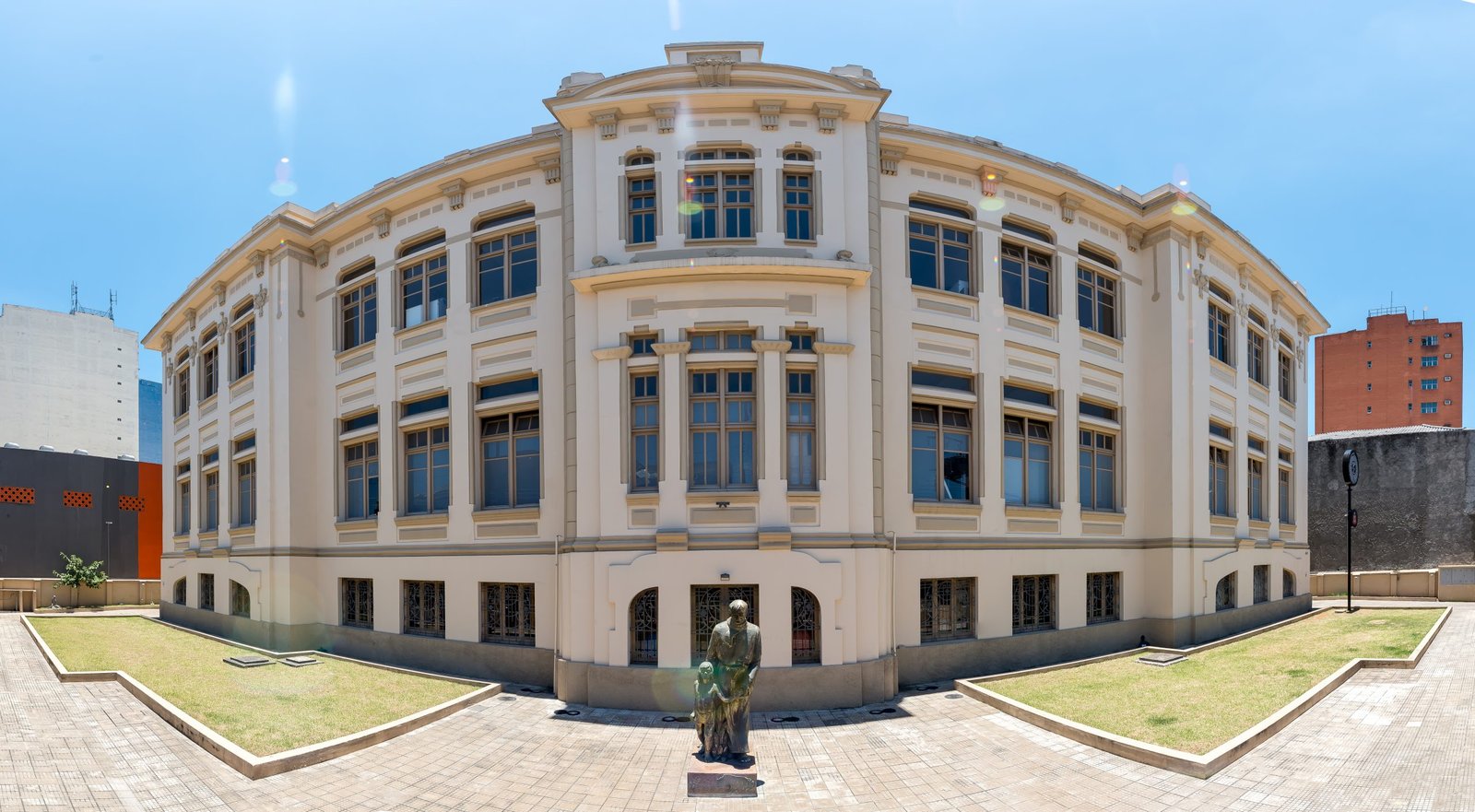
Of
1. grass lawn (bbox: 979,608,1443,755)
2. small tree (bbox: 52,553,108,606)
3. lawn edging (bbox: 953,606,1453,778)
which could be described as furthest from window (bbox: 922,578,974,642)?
small tree (bbox: 52,553,108,606)

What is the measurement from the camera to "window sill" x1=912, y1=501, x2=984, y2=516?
52.6 ft

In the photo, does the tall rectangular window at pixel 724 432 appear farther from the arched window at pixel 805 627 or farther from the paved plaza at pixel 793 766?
the paved plaza at pixel 793 766

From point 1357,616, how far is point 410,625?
26.8 meters

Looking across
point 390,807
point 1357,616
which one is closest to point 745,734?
point 390,807

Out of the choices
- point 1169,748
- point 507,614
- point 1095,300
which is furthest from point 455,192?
point 1169,748

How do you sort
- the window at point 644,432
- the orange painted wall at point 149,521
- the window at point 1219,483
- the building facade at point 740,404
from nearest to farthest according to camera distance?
the building facade at point 740,404 < the window at point 644,432 < the window at point 1219,483 < the orange painted wall at point 149,521

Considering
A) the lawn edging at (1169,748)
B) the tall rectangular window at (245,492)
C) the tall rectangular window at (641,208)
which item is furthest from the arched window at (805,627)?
the tall rectangular window at (245,492)

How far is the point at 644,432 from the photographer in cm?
1488

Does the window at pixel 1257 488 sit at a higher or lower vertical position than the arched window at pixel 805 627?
higher

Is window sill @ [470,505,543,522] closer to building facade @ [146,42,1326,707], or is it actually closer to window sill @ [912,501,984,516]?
building facade @ [146,42,1326,707]

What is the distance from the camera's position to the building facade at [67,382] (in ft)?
186

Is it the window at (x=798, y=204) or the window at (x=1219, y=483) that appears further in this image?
the window at (x=1219, y=483)

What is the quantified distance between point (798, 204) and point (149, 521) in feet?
131

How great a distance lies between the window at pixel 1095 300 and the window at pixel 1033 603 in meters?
6.57
